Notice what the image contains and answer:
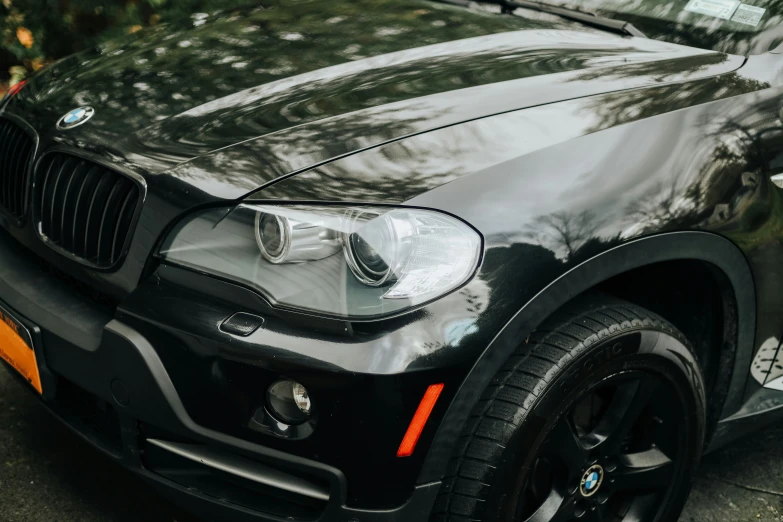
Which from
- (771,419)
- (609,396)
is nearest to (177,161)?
(609,396)

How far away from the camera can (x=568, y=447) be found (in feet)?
6.54

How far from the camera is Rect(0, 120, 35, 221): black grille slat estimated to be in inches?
91.3

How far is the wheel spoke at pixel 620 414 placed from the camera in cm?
209

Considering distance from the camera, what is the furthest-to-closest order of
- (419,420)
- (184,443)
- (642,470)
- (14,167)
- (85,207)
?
(14,167) < (642,470) < (85,207) < (184,443) < (419,420)

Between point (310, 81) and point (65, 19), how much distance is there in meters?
3.09

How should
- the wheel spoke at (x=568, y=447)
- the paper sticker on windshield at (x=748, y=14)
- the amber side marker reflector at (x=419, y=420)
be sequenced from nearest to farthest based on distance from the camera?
the amber side marker reflector at (x=419, y=420), the wheel spoke at (x=568, y=447), the paper sticker on windshield at (x=748, y=14)

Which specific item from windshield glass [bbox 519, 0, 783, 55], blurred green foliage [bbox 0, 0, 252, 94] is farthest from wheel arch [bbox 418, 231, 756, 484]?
blurred green foliage [bbox 0, 0, 252, 94]

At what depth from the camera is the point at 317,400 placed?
1699 millimetres

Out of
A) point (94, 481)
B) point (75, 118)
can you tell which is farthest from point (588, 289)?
point (94, 481)

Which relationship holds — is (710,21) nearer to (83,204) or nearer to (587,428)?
(587,428)

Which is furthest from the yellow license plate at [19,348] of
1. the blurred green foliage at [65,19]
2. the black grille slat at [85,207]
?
the blurred green foliage at [65,19]

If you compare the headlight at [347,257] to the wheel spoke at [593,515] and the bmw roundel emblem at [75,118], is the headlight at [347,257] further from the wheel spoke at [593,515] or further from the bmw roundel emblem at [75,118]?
the wheel spoke at [593,515]

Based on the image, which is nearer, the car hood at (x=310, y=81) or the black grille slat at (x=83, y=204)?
the car hood at (x=310, y=81)

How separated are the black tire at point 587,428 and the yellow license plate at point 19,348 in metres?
0.97
